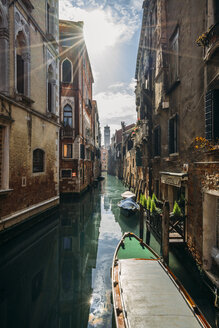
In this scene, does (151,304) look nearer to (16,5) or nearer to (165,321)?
(165,321)

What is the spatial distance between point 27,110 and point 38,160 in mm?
2685

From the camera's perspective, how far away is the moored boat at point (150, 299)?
2.92m

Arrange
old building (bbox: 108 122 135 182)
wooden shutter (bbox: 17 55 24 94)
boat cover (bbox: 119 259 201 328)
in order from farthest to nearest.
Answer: old building (bbox: 108 122 135 182), wooden shutter (bbox: 17 55 24 94), boat cover (bbox: 119 259 201 328)

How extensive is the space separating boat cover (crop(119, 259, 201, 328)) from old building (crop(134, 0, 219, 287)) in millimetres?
1341

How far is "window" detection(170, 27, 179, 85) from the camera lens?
710 cm

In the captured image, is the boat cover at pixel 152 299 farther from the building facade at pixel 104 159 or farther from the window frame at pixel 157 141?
the building facade at pixel 104 159

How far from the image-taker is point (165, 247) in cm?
561

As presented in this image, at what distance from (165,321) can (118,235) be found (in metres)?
6.41

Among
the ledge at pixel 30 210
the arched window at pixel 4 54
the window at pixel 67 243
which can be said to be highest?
the arched window at pixel 4 54

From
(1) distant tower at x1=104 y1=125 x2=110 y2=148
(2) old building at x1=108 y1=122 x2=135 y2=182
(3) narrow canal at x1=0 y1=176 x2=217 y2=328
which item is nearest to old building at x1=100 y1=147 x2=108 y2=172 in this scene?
(1) distant tower at x1=104 y1=125 x2=110 y2=148

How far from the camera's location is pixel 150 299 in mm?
3404

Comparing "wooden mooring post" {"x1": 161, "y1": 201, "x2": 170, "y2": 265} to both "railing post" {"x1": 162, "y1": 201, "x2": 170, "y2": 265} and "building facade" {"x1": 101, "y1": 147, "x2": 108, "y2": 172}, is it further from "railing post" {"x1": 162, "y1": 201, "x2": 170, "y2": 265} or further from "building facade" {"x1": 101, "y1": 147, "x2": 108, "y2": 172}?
"building facade" {"x1": 101, "y1": 147, "x2": 108, "y2": 172}

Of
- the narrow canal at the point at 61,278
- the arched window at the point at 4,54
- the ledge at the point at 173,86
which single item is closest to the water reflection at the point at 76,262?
the narrow canal at the point at 61,278

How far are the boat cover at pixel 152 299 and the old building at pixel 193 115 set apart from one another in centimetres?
134
